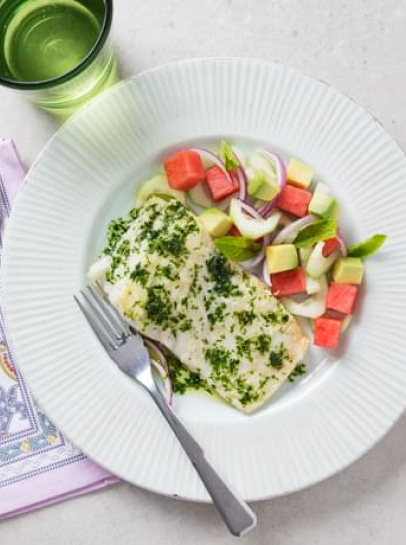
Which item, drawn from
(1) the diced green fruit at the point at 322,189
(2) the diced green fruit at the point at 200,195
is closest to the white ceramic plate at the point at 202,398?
(1) the diced green fruit at the point at 322,189

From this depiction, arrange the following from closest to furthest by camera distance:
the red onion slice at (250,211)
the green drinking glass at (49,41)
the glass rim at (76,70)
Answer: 1. the glass rim at (76,70)
2. the green drinking glass at (49,41)
3. the red onion slice at (250,211)

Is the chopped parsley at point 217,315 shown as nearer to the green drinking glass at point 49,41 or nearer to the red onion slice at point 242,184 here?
the red onion slice at point 242,184

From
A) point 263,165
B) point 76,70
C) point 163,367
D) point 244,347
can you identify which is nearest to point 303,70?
point 263,165

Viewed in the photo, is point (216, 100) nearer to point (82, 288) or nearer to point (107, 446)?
point (82, 288)

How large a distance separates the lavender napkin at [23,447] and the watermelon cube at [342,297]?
707 mm

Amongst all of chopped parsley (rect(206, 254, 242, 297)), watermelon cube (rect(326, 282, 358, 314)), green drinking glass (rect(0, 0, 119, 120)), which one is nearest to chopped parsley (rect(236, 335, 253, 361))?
chopped parsley (rect(206, 254, 242, 297))

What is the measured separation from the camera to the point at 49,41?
1832mm

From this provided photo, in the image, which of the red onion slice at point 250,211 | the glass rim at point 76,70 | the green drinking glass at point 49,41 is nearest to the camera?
the glass rim at point 76,70

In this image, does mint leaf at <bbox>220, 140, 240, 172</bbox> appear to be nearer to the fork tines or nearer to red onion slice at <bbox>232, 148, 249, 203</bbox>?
red onion slice at <bbox>232, 148, 249, 203</bbox>

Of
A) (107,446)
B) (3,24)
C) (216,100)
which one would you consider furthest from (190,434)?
(3,24)

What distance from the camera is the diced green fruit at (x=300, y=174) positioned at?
1.90 metres

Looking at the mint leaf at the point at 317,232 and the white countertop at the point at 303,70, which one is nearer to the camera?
the mint leaf at the point at 317,232

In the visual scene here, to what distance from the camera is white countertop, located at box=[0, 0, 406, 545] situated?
199 centimetres

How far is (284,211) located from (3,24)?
80 cm
